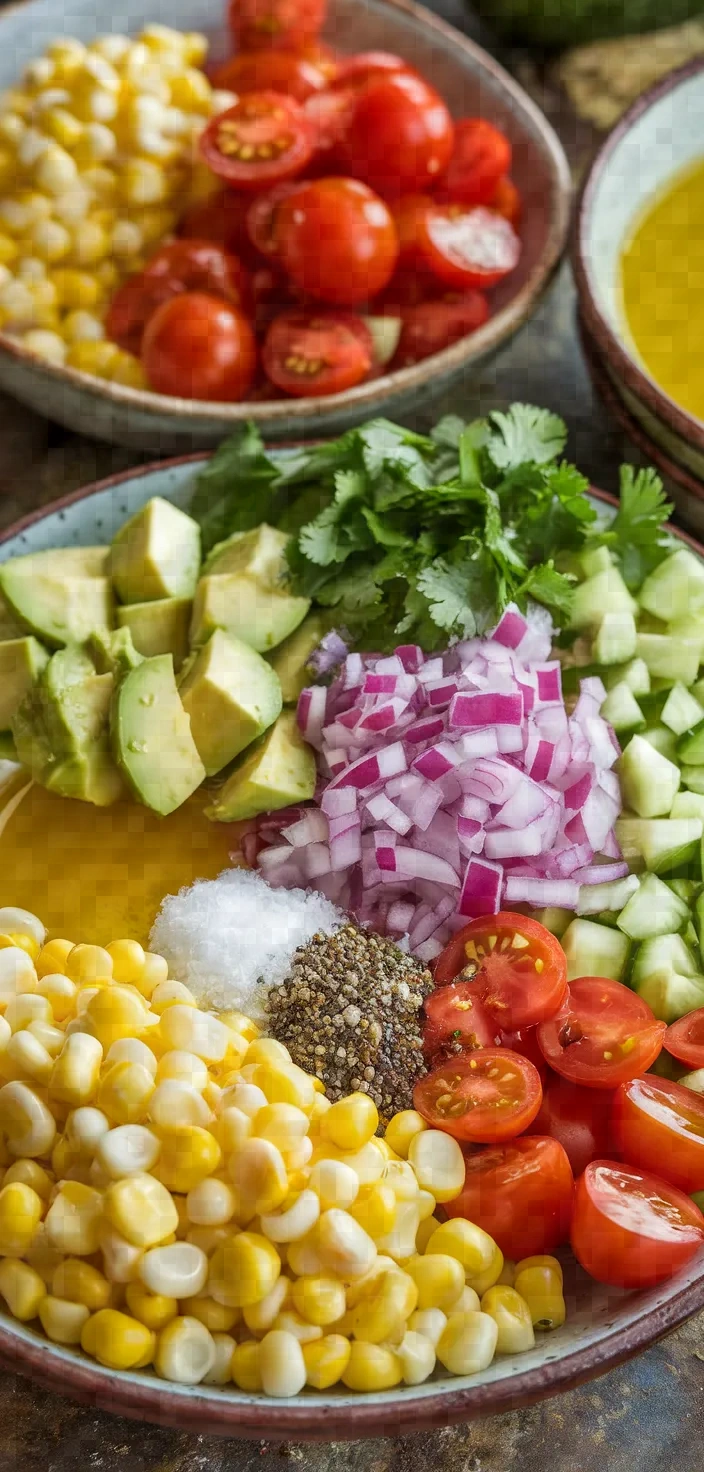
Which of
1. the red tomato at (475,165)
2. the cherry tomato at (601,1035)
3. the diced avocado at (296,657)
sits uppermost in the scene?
the red tomato at (475,165)

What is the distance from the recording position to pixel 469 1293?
1.74 m

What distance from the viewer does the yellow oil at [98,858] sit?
225cm

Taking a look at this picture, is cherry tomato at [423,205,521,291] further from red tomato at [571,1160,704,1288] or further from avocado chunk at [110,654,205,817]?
red tomato at [571,1160,704,1288]

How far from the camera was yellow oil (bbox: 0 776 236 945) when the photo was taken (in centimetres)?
225

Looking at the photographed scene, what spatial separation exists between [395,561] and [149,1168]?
1.18 m

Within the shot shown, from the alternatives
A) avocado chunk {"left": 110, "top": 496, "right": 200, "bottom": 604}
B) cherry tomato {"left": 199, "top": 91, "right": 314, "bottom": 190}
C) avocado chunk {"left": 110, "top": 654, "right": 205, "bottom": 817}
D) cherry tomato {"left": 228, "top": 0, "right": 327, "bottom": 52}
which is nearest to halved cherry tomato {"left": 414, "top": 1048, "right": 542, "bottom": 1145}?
avocado chunk {"left": 110, "top": 654, "right": 205, "bottom": 817}

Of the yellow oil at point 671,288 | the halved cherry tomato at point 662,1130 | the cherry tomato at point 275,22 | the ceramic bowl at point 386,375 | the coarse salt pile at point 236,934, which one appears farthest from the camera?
the cherry tomato at point 275,22

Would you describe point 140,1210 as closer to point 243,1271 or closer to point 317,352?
point 243,1271

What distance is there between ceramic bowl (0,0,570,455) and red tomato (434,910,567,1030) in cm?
126

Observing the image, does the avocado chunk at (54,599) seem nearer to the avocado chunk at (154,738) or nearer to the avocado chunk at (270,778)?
the avocado chunk at (154,738)

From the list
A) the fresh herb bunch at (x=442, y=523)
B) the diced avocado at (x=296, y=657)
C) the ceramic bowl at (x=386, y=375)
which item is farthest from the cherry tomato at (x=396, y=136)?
the diced avocado at (x=296, y=657)

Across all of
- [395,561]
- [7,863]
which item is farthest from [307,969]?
[395,561]

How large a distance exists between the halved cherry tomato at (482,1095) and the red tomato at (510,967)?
0.25 ft

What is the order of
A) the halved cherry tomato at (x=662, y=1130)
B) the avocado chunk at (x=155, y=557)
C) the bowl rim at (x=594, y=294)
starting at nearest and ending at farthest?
the halved cherry tomato at (x=662, y=1130) → the avocado chunk at (x=155, y=557) → the bowl rim at (x=594, y=294)
